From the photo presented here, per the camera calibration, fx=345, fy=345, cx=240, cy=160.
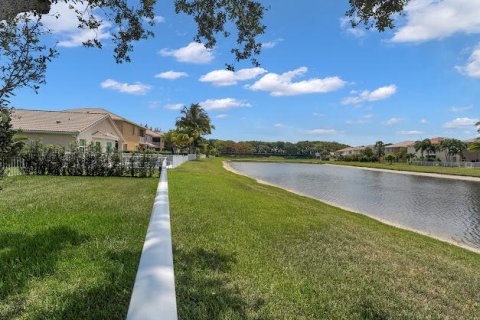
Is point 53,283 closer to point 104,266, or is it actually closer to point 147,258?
point 104,266

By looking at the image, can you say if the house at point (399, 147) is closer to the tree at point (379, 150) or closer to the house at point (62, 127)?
the tree at point (379, 150)

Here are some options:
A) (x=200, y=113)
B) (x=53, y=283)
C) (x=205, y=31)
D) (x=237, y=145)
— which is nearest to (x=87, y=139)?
(x=205, y=31)

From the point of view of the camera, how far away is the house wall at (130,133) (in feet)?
152

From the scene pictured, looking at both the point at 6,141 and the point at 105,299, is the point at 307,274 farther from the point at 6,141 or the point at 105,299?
the point at 6,141

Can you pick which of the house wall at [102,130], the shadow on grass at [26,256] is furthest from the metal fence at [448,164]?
the shadow on grass at [26,256]

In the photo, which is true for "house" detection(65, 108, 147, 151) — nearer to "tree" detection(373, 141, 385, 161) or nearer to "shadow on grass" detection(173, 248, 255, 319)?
"shadow on grass" detection(173, 248, 255, 319)

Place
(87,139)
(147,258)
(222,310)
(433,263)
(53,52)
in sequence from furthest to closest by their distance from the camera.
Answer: (87,139)
(433,263)
(53,52)
(222,310)
(147,258)

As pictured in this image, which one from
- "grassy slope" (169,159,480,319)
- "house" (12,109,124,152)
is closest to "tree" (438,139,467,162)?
"house" (12,109,124,152)

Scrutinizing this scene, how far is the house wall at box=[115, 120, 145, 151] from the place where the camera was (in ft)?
152

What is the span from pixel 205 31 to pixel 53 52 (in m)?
3.23

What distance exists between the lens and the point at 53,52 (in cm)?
450

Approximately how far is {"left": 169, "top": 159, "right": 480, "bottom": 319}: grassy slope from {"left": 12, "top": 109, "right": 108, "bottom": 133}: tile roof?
23.8 metres

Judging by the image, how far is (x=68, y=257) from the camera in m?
→ 4.94

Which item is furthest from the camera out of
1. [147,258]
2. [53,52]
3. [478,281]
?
[478,281]
